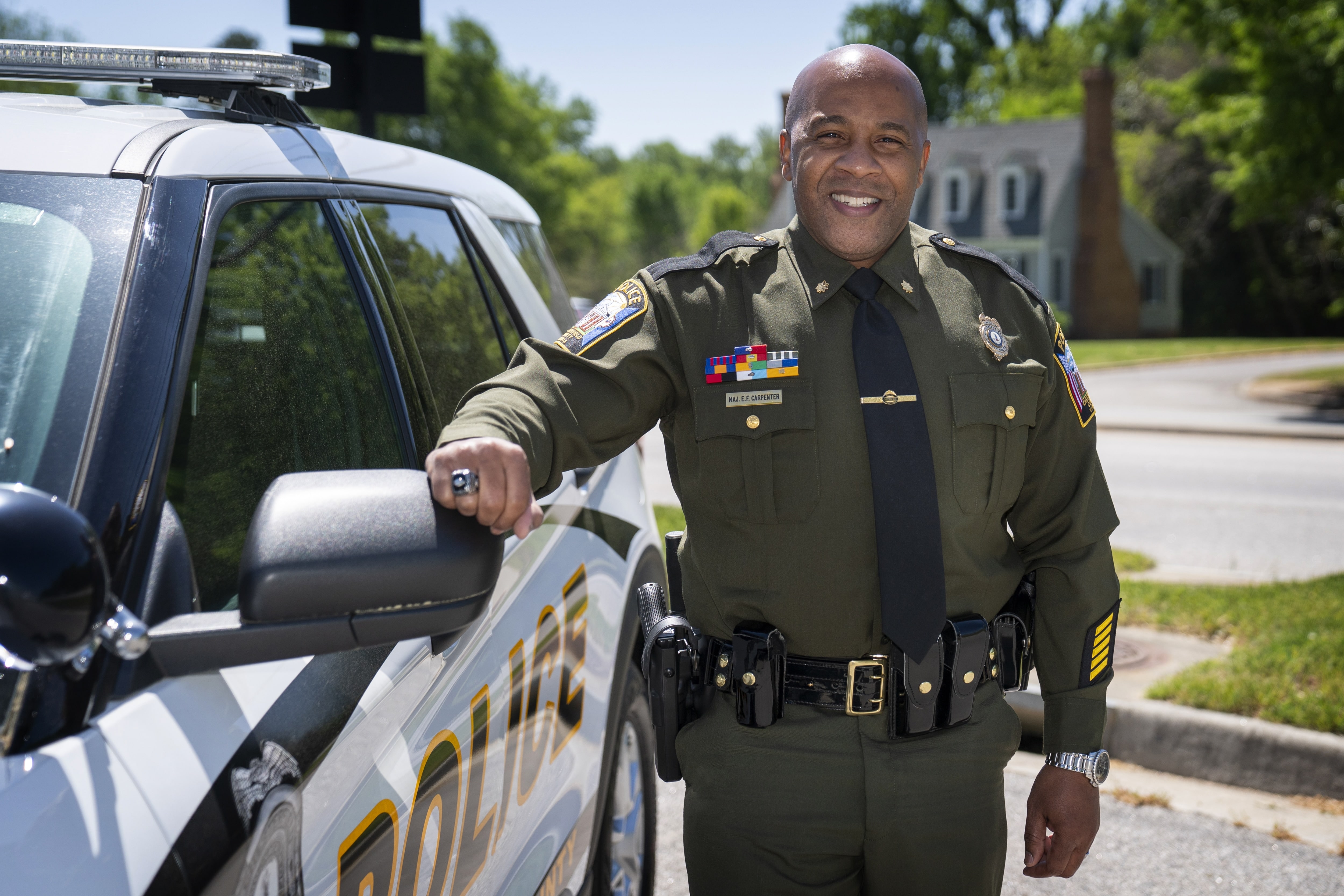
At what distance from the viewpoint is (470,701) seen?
1.84 metres

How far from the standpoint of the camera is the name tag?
6.67 feet

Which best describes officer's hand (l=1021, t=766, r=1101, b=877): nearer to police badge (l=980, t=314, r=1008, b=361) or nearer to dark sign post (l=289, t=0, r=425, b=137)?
police badge (l=980, t=314, r=1008, b=361)

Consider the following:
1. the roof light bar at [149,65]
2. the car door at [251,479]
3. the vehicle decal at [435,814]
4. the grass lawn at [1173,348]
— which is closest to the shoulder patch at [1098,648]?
the vehicle decal at [435,814]

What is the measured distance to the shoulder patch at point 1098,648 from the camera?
2.22 m

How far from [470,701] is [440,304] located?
2.89 feet

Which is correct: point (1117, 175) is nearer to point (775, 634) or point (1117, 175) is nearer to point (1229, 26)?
point (1229, 26)

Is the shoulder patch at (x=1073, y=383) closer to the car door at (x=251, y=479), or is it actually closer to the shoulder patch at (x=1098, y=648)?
the shoulder patch at (x=1098, y=648)

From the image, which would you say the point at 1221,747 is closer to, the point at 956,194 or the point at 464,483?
the point at 464,483

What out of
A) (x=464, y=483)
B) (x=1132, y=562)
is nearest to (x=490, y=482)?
(x=464, y=483)

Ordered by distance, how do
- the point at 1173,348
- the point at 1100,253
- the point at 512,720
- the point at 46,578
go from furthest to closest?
the point at 1100,253, the point at 1173,348, the point at 512,720, the point at 46,578

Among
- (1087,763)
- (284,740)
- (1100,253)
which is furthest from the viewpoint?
(1100,253)

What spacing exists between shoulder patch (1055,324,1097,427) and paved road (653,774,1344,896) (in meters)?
1.39

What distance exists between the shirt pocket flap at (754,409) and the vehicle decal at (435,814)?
26.1 inches

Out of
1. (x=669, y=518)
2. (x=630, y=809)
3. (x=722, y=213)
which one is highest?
(x=722, y=213)
